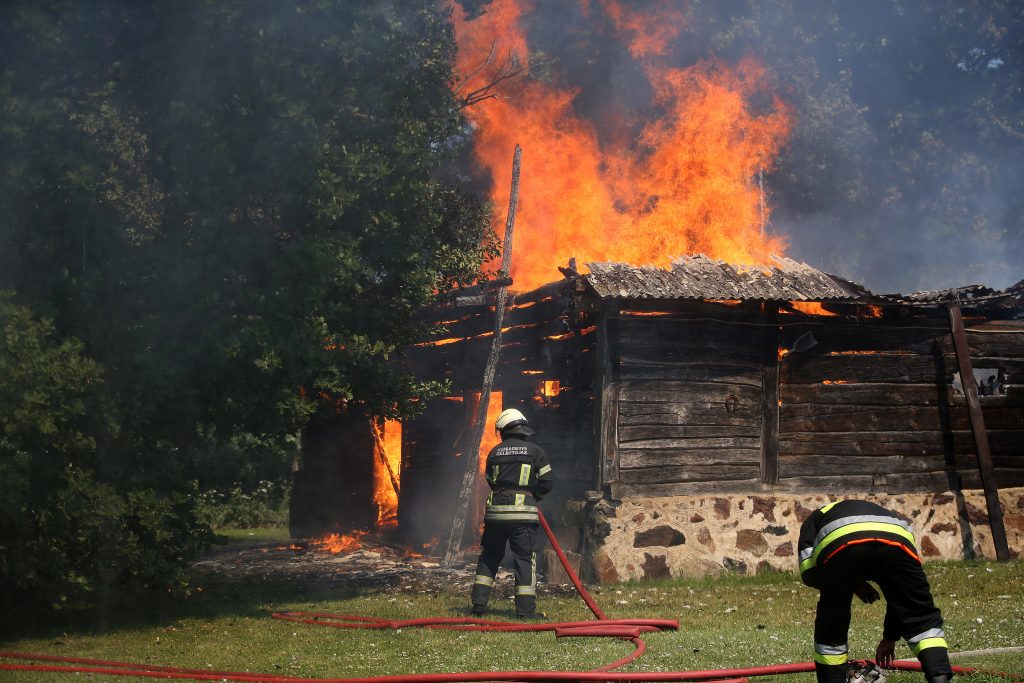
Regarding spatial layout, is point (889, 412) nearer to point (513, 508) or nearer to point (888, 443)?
point (888, 443)

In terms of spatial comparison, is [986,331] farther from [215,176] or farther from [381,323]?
[215,176]

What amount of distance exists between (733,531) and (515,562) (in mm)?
4038

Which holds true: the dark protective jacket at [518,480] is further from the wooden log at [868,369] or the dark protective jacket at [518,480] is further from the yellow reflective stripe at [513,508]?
the wooden log at [868,369]

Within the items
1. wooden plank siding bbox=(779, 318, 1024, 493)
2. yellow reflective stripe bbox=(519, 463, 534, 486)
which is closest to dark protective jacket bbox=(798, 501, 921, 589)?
yellow reflective stripe bbox=(519, 463, 534, 486)

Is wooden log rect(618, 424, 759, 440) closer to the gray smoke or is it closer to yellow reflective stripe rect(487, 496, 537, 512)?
yellow reflective stripe rect(487, 496, 537, 512)

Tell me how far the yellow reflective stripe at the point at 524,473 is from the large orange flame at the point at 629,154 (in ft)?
14.7

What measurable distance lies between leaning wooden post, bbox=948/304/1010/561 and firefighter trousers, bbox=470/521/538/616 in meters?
6.99

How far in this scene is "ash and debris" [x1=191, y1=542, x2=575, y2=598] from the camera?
13.3 m

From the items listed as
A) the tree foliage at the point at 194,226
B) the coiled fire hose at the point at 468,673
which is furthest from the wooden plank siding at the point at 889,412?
the tree foliage at the point at 194,226

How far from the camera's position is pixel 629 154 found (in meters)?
24.2

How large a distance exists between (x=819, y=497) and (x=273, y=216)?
8.08m

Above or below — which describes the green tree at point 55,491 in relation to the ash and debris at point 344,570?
above

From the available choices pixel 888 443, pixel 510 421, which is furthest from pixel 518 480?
pixel 888 443

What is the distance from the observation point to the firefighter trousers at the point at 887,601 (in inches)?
220
